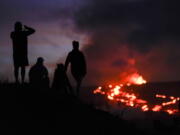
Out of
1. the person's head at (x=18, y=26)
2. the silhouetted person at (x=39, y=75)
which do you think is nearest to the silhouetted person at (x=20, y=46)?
the person's head at (x=18, y=26)

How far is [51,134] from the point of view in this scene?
1341cm

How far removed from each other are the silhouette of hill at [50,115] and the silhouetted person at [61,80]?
0.92 ft

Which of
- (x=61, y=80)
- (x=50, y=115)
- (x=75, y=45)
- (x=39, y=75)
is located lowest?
(x=50, y=115)

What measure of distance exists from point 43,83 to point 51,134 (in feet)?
16.1

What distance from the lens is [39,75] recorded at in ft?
57.7

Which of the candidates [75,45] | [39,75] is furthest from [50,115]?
[39,75]

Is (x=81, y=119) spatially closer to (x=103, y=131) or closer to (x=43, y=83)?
(x=103, y=131)

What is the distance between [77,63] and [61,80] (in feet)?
3.68

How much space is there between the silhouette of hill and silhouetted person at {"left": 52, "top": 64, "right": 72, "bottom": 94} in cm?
28

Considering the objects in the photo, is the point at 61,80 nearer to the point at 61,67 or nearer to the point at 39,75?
the point at 61,67

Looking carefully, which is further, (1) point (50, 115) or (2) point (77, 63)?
(2) point (77, 63)

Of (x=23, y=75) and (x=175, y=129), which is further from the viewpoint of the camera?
(x=175, y=129)

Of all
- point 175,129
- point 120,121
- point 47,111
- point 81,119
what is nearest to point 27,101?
point 47,111

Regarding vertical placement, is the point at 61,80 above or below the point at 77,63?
below
